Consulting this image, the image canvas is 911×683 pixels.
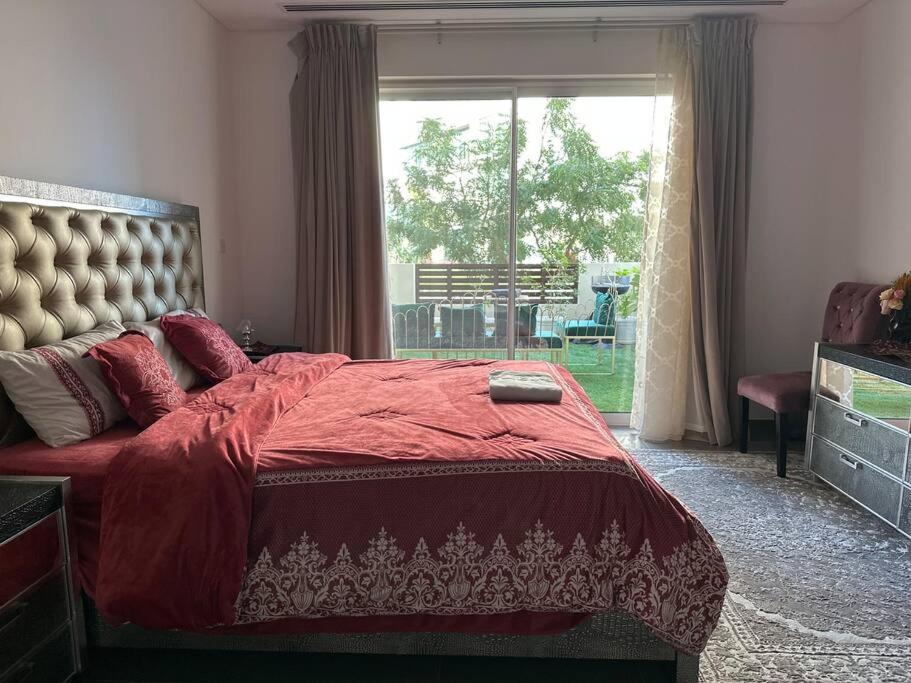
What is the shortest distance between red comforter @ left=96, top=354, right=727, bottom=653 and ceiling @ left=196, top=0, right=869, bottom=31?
2952mm

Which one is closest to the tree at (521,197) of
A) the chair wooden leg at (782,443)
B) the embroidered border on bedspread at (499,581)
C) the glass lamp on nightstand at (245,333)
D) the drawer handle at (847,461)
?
the glass lamp on nightstand at (245,333)

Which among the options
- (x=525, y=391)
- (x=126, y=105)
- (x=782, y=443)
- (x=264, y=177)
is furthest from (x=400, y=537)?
(x=264, y=177)

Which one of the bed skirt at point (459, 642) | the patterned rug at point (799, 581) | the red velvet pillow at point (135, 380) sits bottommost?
the patterned rug at point (799, 581)

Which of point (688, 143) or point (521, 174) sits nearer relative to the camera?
point (688, 143)

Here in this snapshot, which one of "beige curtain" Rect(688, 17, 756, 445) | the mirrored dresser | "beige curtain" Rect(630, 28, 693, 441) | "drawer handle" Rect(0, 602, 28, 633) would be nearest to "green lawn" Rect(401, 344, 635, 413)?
"beige curtain" Rect(630, 28, 693, 441)

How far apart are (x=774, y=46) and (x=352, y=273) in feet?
10.1

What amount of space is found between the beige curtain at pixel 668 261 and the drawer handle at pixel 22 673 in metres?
3.47

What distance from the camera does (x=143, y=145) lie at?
119 inches

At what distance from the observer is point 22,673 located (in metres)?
1.54

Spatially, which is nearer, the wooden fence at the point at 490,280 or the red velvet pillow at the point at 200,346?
the red velvet pillow at the point at 200,346

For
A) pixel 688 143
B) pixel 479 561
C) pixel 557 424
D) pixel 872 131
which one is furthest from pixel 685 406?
pixel 479 561

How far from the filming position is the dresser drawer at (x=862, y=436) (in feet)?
8.64

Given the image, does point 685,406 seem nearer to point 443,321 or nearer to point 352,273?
point 443,321

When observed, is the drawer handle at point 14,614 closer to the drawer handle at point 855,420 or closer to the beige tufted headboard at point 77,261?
the beige tufted headboard at point 77,261
